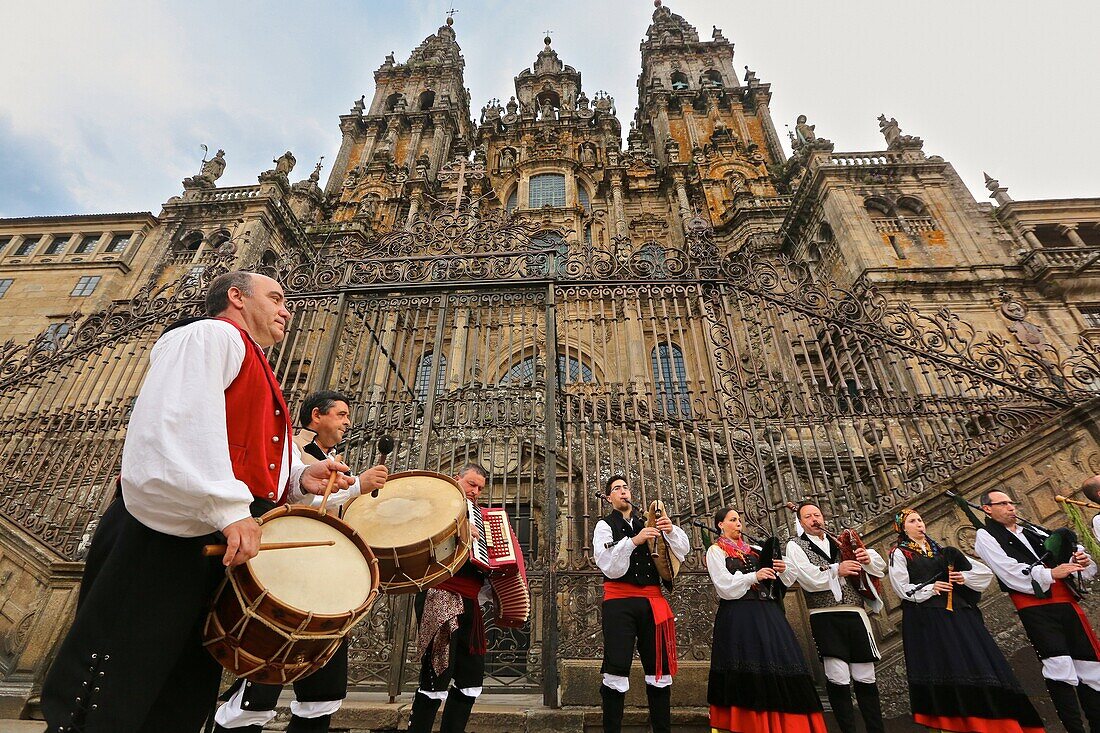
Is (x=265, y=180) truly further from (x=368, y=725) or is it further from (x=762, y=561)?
(x=762, y=561)

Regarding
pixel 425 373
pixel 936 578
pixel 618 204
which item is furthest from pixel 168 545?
pixel 618 204

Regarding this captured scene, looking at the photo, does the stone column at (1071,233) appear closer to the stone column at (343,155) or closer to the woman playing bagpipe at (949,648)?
the woman playing bagpipe at (949,648)

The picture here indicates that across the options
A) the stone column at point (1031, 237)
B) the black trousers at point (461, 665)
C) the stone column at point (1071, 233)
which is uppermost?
the stone column at point (1071, 233)

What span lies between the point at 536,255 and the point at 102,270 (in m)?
21.9

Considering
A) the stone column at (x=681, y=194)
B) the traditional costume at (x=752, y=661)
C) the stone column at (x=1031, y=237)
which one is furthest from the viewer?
the stone column at (x=681, y=194)

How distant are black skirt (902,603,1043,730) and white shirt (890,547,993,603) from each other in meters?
0.12

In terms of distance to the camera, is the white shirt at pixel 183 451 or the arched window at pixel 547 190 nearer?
the white shirt at pixel 183 451

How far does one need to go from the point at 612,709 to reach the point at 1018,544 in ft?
14.3

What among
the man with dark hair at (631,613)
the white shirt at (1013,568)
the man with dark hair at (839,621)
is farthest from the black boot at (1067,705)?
the man with dark hair at (631,613)

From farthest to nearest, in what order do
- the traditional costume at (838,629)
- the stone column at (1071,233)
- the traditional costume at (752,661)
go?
1. the stone column at (1071,233)
2. the traditional costume at (838,629)
3. the traditional costume at (752,661)

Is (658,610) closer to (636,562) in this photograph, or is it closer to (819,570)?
(636,562)

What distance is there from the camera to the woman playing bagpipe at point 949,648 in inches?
156

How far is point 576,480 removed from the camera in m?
9.02

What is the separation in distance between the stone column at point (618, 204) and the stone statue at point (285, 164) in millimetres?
15660
